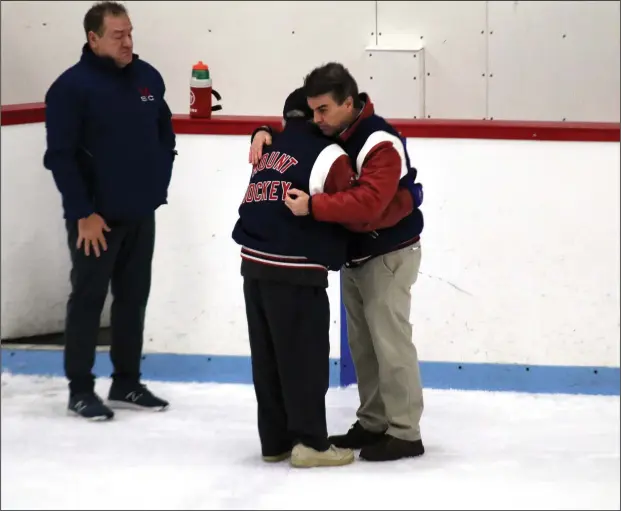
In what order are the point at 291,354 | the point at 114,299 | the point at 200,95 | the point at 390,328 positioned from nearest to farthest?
the point at 291,354 → the point at 390,328 → the point at 114,299 → the point at 200,95

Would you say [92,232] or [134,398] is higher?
[92,232]

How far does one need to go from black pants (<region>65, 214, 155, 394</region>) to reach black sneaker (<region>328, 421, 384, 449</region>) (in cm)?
67

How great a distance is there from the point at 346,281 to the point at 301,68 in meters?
2.53

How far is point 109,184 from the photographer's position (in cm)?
266

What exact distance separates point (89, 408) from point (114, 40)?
3.19 ft

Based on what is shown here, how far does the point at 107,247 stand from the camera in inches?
107

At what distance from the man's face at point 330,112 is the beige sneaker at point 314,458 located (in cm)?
74

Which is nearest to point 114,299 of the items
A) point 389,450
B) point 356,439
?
point 356,439

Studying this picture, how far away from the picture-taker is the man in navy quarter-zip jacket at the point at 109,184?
259 centimetres

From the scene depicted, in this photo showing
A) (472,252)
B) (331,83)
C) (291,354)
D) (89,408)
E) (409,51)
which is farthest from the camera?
(409,51)

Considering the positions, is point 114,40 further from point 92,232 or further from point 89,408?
point 89,408

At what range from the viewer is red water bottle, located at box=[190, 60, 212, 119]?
3098 millimetres

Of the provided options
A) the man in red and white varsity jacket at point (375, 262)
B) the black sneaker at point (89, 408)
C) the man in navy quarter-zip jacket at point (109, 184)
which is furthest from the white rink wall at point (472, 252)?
the man in red and white varsity jacket at point (375, 262)

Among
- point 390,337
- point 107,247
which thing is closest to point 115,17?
point 107,247
